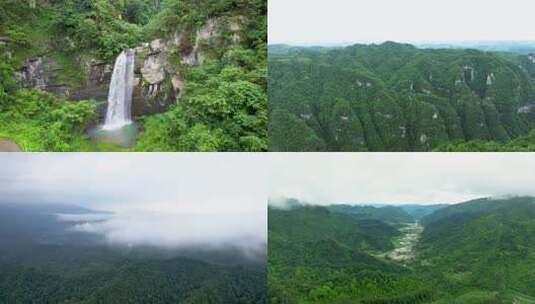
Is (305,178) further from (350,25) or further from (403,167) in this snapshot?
(350,25)

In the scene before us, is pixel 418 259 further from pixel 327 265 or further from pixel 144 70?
pixel 144 70

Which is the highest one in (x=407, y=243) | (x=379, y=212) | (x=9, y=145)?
(x=9, y=145)

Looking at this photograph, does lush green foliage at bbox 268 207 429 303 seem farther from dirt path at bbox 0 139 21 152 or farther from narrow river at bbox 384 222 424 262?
dirt path at bbox 0 139 21 152

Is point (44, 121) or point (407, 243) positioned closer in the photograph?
point (44, 121)

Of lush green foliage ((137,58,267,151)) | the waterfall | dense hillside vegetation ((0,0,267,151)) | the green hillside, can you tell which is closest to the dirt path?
dense hillside vegetation ((0,0,267,151))

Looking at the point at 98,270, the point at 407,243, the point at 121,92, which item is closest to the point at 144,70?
the point at 121,92

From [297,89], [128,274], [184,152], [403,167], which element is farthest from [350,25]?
[128,274]

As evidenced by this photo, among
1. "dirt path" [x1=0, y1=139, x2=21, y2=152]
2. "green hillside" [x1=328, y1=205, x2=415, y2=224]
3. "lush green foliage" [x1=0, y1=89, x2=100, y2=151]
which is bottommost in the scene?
"green hillside" [x1=328, y1=205, x2=415, y2=224]
